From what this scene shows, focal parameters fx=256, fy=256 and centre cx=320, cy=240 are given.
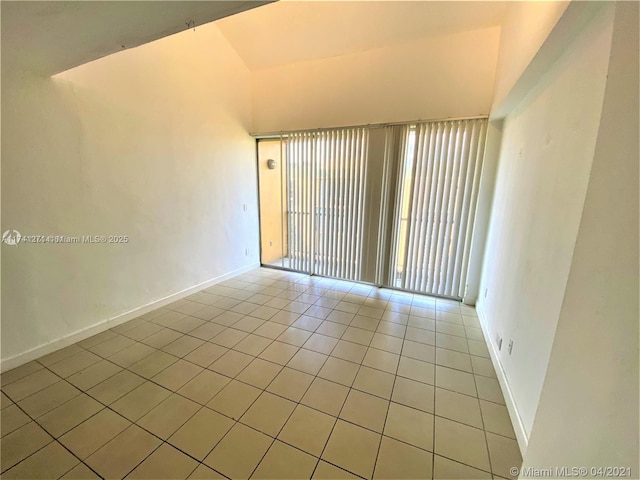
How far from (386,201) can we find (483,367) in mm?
2156

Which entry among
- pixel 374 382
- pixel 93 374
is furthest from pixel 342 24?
pixel 93 374

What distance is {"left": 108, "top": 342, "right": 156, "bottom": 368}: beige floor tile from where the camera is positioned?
213 cm

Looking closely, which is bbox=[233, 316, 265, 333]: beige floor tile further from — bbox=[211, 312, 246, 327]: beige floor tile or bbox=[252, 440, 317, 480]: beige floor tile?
bbox=[252, 440, 317, 480]: beige floor tile

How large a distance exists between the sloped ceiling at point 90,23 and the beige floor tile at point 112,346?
7.38 feet

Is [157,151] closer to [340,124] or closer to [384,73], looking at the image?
[340,124]

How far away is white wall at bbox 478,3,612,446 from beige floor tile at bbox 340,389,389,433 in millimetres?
780

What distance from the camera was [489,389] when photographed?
190cm

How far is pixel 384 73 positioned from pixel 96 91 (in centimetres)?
308

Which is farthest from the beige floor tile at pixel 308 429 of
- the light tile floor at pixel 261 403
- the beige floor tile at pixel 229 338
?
the beige floor tile at pixel 229 338

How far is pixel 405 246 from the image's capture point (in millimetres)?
3529

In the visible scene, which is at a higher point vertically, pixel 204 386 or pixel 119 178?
pixel 119 178

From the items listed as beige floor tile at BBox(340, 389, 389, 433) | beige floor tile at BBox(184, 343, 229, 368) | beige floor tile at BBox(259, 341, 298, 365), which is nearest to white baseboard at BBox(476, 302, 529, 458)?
beige floor tile at BBox(340, 389, 389, 433)

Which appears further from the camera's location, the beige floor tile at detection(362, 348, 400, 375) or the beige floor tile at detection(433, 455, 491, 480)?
the beige floor tile at detection(362, 348, 400, 375)

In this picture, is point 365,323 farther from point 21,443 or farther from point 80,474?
point 21,443
